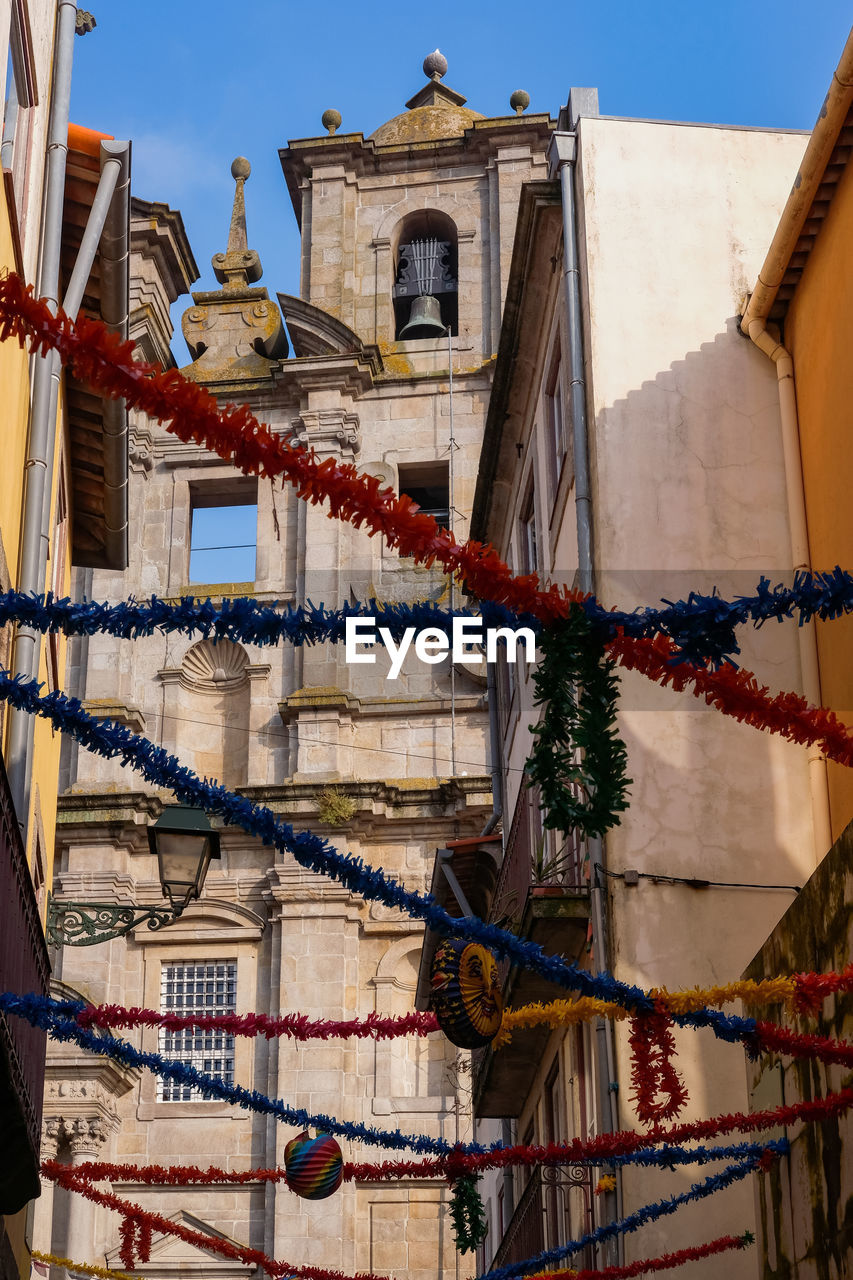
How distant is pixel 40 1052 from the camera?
10141mm

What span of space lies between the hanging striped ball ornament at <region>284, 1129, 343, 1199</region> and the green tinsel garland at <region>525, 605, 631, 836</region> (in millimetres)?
5810

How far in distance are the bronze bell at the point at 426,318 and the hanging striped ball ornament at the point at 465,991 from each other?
21194 millimetres

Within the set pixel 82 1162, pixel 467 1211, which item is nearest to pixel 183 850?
pixel 467 1211

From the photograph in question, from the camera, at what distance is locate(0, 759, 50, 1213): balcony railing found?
7.45m

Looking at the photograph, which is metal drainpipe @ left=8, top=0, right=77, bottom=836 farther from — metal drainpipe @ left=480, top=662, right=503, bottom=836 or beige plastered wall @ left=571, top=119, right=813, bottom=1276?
metal drainpipe @ left=480, top=662, right=503, bottom=836

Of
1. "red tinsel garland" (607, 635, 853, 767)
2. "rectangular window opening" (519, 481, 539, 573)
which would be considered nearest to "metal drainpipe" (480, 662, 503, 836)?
"rectangular window opening" (519, 481, 539, 573)

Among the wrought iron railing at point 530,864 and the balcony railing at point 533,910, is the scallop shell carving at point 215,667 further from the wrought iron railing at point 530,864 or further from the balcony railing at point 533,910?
the wrought iron railing at point 530,864

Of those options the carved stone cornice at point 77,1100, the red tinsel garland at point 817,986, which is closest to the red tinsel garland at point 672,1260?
the red tinsel garland at point 817,986

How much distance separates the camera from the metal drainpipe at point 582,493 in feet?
36.1

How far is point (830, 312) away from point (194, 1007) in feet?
54.6

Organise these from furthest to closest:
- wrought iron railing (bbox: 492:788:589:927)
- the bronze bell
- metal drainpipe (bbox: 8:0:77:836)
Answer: the bronze bell, wrought iron railing (bbox: 492:788:589:927), metal drainpipe (bbox: 8:0:77:836)

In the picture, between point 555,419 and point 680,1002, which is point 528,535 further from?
point 680,1002

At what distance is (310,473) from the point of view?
5.37 metres

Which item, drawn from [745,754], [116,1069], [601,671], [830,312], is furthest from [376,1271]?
[601,671]
